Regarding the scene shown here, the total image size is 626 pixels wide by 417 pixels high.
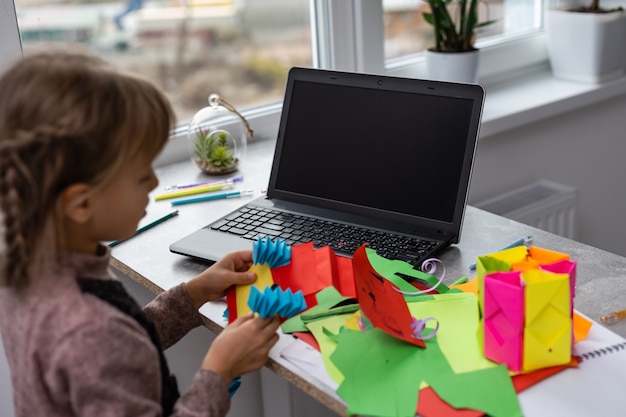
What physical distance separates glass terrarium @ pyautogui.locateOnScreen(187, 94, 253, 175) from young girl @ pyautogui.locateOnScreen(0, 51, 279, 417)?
731 millimetres

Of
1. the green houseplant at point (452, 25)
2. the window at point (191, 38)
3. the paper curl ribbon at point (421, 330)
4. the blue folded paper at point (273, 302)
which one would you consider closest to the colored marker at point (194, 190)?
the window at point (191, 38)

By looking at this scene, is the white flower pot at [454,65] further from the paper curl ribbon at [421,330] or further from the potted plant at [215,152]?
the paper curl ribbon at [421,330]

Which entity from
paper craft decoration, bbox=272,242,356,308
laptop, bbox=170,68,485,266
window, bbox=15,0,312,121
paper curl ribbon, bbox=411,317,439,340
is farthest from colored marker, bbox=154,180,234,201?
paper curl ribbon, bbox=411,317,439,340

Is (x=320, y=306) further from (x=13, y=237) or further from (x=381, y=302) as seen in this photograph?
(x=13, y=237)

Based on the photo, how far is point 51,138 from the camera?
2.50 ft

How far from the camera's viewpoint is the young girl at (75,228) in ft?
2.53

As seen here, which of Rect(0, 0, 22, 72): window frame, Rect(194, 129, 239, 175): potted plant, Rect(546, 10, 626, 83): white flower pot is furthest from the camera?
Rect(546, 10, 626, 83): white flower pot

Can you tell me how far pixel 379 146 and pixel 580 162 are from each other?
3.92 ft

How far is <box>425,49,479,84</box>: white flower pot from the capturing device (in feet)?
6.40

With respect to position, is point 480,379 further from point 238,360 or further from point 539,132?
point 539,132

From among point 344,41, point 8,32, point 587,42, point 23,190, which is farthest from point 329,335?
point 587,42

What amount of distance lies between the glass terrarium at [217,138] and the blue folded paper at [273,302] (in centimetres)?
64

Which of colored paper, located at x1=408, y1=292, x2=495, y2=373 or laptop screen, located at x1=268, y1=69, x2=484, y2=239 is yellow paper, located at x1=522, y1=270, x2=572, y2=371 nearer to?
colored paper, located at x1=408, y1=292, x2=495, y2=373

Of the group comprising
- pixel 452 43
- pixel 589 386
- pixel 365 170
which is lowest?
pixel 589 386
